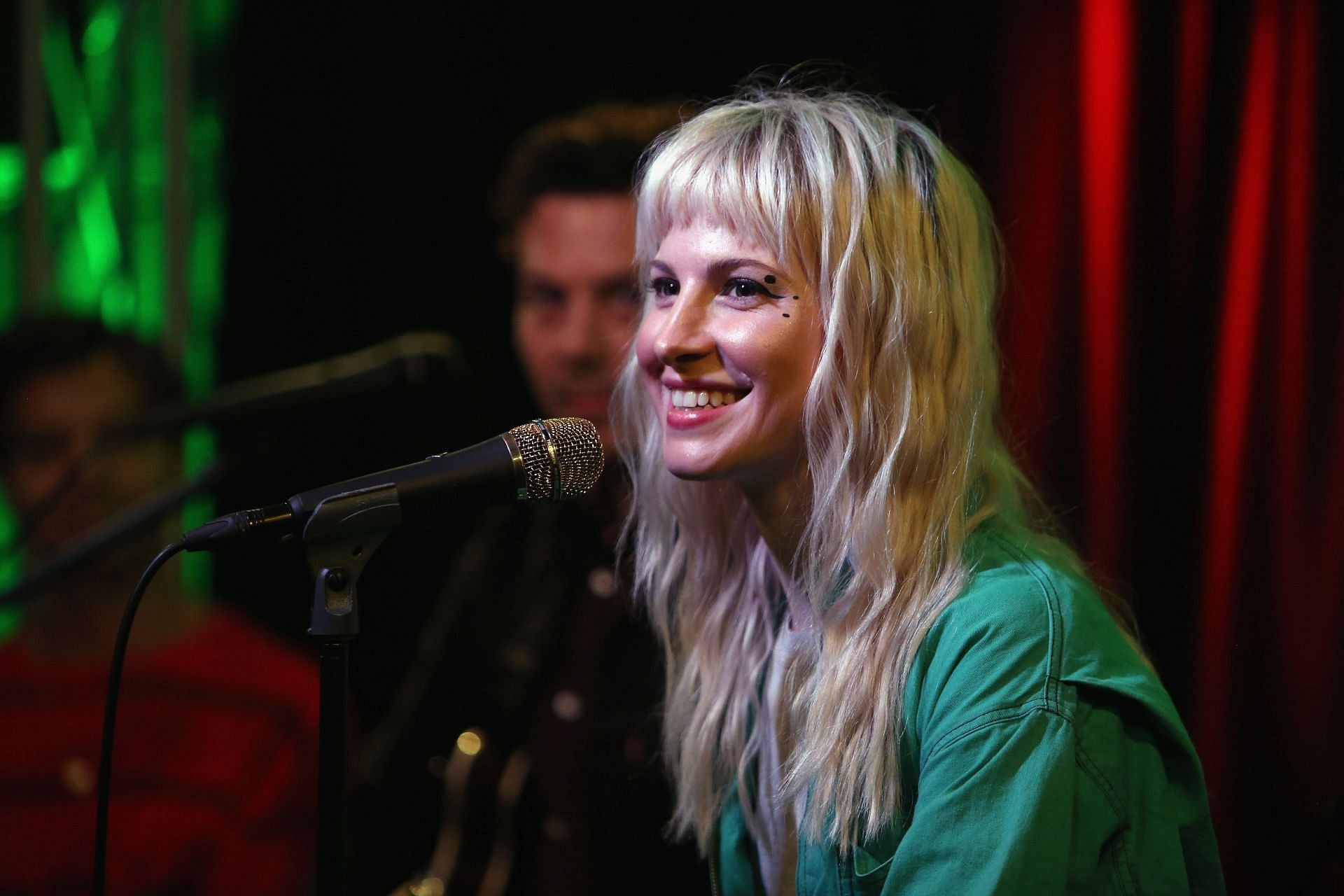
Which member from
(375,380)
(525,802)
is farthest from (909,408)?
(525,802)

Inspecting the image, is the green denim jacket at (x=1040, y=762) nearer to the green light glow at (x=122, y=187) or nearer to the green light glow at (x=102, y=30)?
the green light glow at (x=122, y=187)

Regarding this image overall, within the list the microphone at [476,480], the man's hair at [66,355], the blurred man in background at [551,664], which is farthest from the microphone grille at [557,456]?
the man's hair at [66,355]

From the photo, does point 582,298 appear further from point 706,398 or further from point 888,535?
point 888,535

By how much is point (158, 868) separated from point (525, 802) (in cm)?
73

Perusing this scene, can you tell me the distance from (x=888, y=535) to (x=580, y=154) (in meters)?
1.31

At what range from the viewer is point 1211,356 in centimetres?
166

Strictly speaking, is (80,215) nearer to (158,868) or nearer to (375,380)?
(375,380)

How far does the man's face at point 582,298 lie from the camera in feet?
7.59

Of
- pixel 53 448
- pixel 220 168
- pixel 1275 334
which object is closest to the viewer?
pixel 1275 334

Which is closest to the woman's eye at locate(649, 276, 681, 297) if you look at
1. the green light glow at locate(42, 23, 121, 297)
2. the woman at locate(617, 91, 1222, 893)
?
the woman at locate(617, 91, 1222, 893)

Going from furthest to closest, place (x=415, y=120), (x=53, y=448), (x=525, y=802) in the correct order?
1. (x=415, y=120)
2. (x=53, y=448)
3. (x=525, y=802)

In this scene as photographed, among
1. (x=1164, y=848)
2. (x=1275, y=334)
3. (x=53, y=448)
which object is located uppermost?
(x=1275, y=334)

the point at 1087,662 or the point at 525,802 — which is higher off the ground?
the point at 1087,662

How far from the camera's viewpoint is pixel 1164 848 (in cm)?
117
